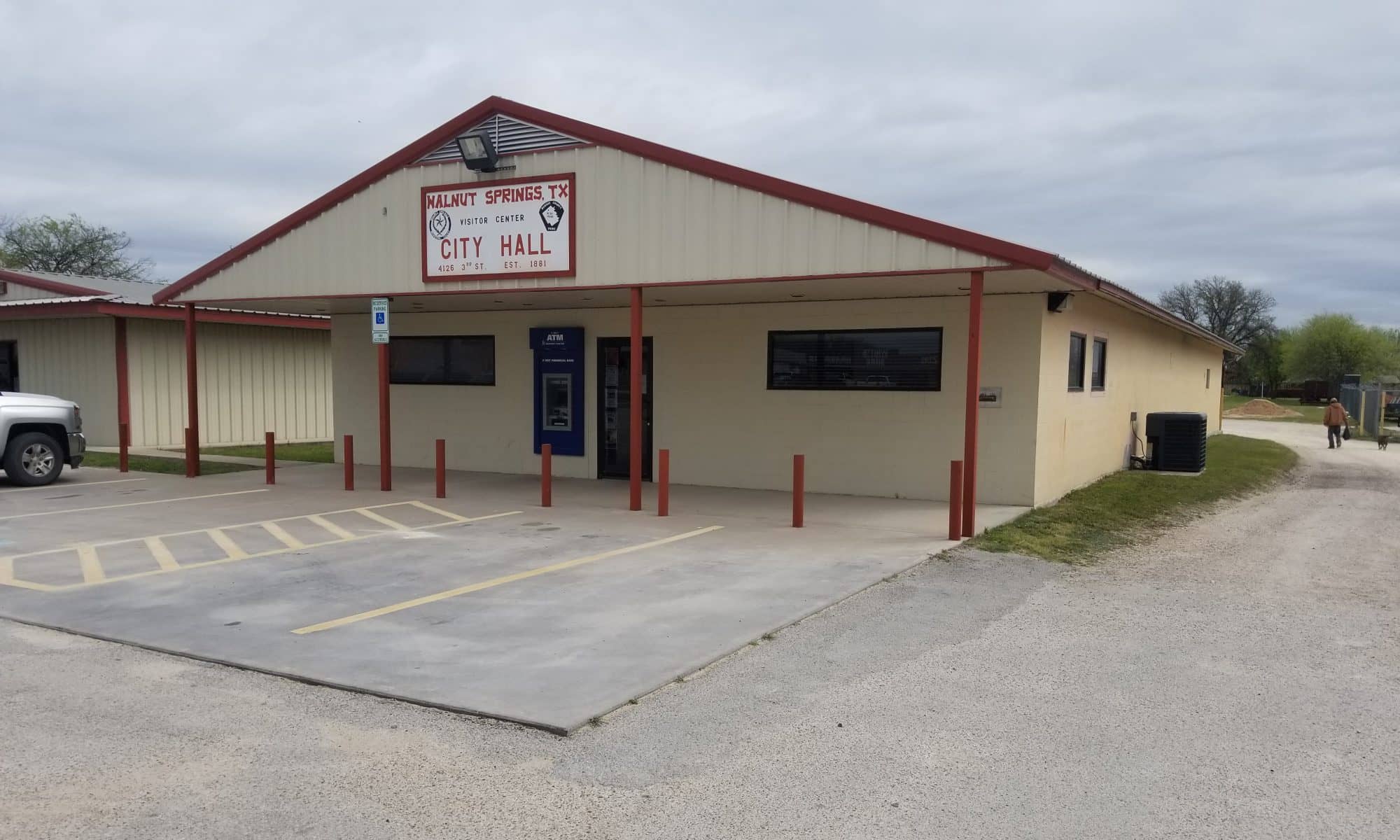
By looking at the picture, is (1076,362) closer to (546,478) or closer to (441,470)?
(546,478)

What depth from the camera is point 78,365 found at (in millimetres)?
20609

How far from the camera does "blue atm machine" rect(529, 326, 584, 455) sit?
617 inches

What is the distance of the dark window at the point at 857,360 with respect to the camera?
43.1 ft

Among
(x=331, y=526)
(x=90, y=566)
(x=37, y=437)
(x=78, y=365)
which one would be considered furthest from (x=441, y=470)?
(x=78, y=365)

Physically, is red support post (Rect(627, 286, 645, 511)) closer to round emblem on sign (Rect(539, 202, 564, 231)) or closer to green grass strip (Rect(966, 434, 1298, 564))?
round emblem on sign (Rect(539, 202, 564, 231))

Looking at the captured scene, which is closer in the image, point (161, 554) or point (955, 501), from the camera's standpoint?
point (161, 554)

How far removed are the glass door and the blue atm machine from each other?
13.2 inches

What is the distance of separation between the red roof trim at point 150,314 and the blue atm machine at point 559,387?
762 centimetres

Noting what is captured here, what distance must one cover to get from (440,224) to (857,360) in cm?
590

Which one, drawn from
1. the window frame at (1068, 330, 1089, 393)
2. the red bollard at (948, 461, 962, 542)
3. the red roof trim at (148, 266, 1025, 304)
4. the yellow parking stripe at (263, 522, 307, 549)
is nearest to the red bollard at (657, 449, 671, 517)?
the red roof trim at (148, 266, 1025, 304)

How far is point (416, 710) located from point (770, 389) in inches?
379

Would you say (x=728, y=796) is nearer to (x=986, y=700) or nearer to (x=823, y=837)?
(x=823, y=837)

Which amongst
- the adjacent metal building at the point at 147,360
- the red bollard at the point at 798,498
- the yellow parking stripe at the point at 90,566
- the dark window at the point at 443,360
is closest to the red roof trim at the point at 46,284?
the adjacent metal building at the point at 147,360

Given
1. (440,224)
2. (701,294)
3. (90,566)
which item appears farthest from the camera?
(701,294)
